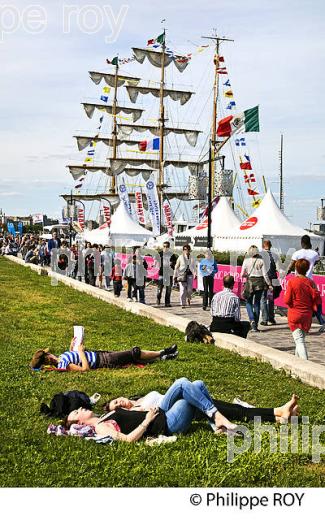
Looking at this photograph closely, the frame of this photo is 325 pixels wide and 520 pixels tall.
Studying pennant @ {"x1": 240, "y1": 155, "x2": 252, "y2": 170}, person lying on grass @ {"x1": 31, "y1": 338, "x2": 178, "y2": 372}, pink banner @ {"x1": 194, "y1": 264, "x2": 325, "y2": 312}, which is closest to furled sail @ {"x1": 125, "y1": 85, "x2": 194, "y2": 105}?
pennant @ {"x1": 240, "y1": 155, "x2": 252, "y2": 170}

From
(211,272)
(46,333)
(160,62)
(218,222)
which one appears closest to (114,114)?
(160,62)

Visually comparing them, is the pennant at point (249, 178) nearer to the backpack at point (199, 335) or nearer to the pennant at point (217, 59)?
the pennant at point (217, 59)

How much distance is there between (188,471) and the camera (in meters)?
5.55

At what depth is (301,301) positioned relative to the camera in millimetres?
10102

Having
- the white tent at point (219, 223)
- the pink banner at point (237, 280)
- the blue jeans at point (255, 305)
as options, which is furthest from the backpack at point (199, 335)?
the white tent at point (219, 223)

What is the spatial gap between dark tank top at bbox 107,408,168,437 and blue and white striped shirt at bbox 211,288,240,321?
5492 millimetres

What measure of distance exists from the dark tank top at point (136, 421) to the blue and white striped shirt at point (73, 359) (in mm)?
3179

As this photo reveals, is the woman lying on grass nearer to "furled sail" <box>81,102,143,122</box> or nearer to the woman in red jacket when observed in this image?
the woman in red jacket

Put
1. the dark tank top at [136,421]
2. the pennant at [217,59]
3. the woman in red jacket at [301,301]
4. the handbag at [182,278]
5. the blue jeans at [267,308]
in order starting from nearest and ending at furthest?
1. the dark tank top at [136,421]
2. the woman in red jacket at [301,301]
3. the blue jeans at [267,308]
4. the handbag at [182,278]
5. the pennant at [217,59]

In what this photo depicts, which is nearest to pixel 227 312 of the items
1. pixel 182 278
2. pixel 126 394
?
pixel 126 394

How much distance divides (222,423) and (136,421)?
2.56 ft

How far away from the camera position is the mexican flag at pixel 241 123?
30203 mm

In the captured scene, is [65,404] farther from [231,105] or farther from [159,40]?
[159,40]
